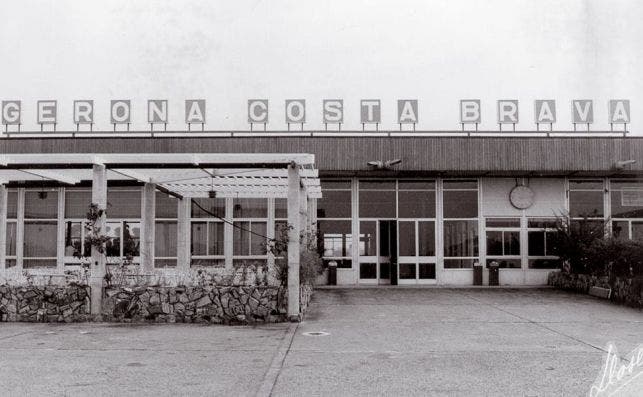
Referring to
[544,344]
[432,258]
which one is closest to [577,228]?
[432,258]

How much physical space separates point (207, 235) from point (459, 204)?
879 cm

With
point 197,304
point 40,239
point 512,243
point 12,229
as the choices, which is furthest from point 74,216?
point 512,243

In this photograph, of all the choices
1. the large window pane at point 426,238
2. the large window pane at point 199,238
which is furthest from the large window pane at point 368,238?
the large window pane at point 199,238

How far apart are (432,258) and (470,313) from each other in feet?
26.8

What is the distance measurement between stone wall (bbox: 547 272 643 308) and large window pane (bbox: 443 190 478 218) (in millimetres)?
3406

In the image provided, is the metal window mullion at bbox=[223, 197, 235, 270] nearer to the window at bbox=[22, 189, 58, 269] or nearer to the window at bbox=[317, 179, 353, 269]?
the window at bbox=[317, 179, 353, 269]

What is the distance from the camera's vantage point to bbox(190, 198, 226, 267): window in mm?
22734

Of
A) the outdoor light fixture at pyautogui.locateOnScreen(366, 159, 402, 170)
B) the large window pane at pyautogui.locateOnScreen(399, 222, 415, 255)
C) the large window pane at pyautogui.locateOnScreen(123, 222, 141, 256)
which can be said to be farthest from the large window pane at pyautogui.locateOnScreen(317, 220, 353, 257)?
the large window pane at pyautogui.locateOnScreen(123, 222, 141, 256)

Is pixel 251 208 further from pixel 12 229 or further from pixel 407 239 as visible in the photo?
pixel 12 229

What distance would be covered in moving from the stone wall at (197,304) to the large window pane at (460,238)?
36.4 ft

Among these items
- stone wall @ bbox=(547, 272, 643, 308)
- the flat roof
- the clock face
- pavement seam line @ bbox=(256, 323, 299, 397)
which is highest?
the flat roof

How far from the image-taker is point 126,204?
23.1 metres

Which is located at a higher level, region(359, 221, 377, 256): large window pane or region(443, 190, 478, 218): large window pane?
region(443, 190, 478, 218): large window pane

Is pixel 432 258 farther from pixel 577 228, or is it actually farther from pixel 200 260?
pixel 200 260
